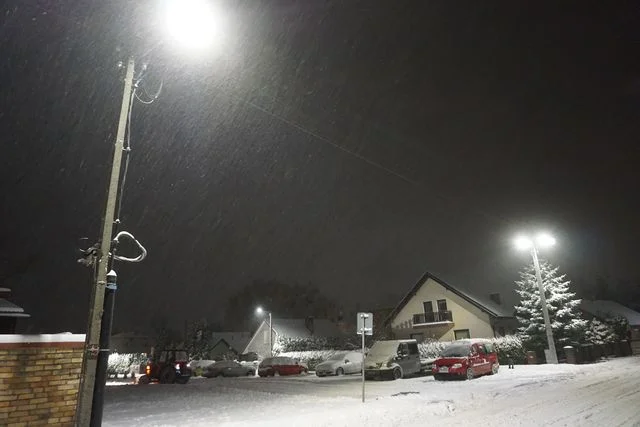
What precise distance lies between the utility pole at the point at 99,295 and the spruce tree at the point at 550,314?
28.5 metres

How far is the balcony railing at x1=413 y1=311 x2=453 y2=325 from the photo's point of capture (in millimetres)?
37406

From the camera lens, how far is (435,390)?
1548cm

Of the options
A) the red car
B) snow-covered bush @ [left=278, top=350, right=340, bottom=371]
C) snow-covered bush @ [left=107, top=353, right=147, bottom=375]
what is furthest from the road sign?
snow-covered bush @ [left=107, top=353, right=147, bottom=375]

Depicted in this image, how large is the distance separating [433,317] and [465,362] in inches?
789

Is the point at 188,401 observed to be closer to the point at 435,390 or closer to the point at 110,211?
the point at 435,390

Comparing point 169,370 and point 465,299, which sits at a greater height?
point 465,299

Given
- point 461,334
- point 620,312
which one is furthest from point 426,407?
point 620,312

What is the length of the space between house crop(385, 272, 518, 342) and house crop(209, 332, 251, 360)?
34852mm

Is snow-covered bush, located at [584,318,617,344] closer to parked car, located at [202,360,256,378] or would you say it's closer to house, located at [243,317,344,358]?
parked car, located at [202,360,256,378]

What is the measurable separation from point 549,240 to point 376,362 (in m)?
13.0

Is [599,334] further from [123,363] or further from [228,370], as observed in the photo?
[123,363]

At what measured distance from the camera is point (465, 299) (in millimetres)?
36625

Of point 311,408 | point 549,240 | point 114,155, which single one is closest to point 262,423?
point 311,408

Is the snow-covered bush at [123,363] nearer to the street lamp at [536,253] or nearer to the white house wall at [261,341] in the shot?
the white house wall at [261,341]
